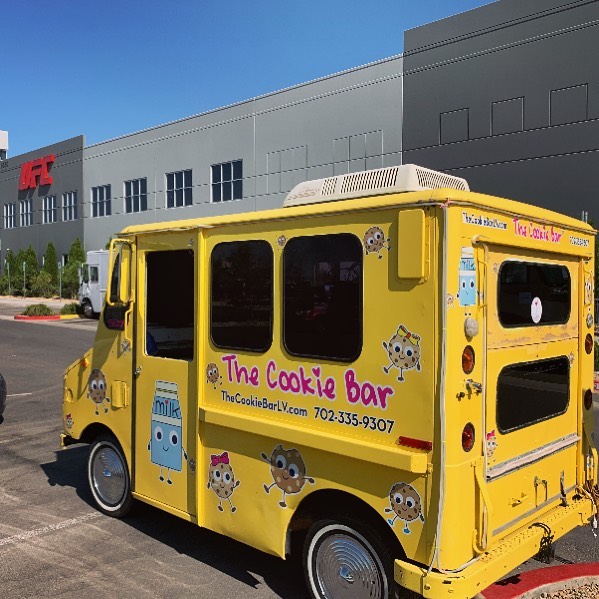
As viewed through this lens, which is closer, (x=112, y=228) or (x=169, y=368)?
(x=169, y=368)

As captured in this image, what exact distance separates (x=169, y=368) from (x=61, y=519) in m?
1.88

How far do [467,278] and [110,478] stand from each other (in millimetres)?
3629

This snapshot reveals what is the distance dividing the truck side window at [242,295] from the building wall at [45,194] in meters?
43.3

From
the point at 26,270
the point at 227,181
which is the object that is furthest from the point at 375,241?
the point at 26,270

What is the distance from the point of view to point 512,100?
75.4ft

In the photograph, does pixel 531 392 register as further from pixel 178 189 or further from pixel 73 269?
pixel 73 269

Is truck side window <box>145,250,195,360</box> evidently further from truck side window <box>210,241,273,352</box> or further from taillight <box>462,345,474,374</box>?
taillight <box>462,345,474,374</box>

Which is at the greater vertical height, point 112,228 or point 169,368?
point 112,228

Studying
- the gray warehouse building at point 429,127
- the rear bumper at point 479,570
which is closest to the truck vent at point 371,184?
the rear bumper at point 479,570

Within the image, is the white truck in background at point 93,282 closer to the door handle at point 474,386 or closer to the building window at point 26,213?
the door handle at point 474,386

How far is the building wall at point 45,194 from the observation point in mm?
45312

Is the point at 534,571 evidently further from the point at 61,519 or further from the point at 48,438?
the point at 48,438

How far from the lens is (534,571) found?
13.3 ft

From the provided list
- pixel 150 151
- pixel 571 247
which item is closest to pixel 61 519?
pixel 571 247
